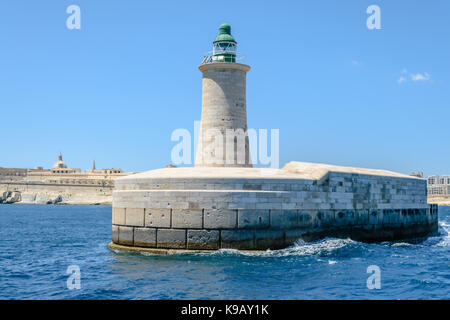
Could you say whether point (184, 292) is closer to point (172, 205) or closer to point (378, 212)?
point (172, 205)

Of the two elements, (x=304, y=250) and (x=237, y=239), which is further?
(x=304, y=250)

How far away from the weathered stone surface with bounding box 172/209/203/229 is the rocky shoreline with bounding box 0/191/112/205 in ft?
273

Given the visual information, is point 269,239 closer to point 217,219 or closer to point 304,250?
point 304,250

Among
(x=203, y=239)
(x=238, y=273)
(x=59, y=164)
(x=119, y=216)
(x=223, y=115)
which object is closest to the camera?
(x=238, y=273)

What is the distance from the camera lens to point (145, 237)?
17.1 m

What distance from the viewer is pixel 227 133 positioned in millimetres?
22969

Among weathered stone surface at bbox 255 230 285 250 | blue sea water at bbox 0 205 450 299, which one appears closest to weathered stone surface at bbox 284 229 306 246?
weathered stone surface at bbox 255 230 285 250

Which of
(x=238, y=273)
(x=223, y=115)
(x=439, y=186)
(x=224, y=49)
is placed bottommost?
→ (x=238, y=273)

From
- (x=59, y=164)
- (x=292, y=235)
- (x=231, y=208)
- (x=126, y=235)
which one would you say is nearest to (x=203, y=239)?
(x=231, y=208)

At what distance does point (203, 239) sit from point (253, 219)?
189 cm

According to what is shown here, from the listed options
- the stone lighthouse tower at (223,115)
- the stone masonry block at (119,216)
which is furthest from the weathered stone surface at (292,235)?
the stone lighthouse tower at (223,115)

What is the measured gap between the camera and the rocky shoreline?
98.2 metres
